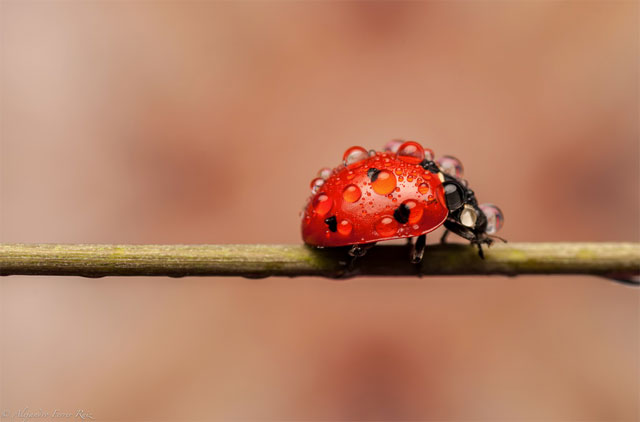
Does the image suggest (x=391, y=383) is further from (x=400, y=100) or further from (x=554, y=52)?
(x=554, y=52)

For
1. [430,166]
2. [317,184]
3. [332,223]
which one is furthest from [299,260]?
[430,166]

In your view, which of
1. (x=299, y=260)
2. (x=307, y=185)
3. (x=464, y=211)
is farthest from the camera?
(x=307, y=185)

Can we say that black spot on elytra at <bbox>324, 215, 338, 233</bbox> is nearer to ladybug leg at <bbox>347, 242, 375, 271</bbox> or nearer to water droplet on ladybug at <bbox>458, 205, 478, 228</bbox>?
ladybug leg at <bbox>347, 242, 375, 271</bbox>

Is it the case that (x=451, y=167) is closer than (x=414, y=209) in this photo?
No

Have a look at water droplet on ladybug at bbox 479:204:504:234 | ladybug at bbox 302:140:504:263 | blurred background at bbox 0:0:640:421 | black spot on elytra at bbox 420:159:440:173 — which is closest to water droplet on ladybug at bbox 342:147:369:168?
ladybug at bbox 302:140:504:263

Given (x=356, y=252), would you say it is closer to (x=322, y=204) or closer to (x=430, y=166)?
(x=322, y=204)

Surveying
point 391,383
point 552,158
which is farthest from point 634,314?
point 391,383

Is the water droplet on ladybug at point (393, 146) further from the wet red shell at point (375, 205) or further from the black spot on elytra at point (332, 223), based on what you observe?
the black spot on elytra at point (332, 223)

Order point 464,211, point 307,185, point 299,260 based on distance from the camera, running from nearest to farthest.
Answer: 1. point 299,260
2. point 464,211
3. point 307,185
